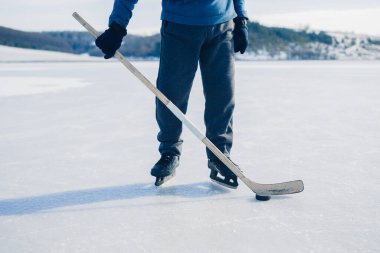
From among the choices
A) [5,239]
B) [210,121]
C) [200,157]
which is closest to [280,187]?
[210,121]

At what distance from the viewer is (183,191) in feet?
5.56

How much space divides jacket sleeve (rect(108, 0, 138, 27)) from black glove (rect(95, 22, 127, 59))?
0.02 meters

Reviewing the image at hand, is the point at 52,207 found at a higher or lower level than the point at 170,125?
lower

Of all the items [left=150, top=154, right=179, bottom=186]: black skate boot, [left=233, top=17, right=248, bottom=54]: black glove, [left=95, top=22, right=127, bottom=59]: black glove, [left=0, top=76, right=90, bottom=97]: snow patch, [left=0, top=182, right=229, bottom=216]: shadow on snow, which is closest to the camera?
[left=0, top=182, right=229, bottom=216]: shadow on snow

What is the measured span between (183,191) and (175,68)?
1.67 ft

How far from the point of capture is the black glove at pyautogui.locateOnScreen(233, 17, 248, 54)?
1893mm

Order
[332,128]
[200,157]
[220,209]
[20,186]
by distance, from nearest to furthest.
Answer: [220,209]
[20,186]
[200,157]
[332,128]

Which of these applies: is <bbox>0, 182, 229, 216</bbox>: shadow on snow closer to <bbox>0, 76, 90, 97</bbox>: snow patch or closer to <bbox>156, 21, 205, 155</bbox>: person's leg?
<bbox>156, 21, 205, 155</bbox>: person's leg

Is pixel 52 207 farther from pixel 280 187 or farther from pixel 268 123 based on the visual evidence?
pixel 268 123

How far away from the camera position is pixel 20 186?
5.74ft

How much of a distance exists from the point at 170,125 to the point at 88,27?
21.0 inches

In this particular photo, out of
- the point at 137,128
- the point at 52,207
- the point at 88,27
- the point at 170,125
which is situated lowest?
the point at 137,128

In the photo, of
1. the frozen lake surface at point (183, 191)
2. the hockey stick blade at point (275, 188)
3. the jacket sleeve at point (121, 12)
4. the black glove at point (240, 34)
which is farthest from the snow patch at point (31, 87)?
the hockey stick blade at point (275, 188)

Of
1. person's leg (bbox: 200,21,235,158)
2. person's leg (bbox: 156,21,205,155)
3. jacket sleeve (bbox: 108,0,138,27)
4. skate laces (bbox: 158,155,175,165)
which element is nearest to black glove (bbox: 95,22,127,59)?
jacket sleeve (bbox: 108,0,138,27)
